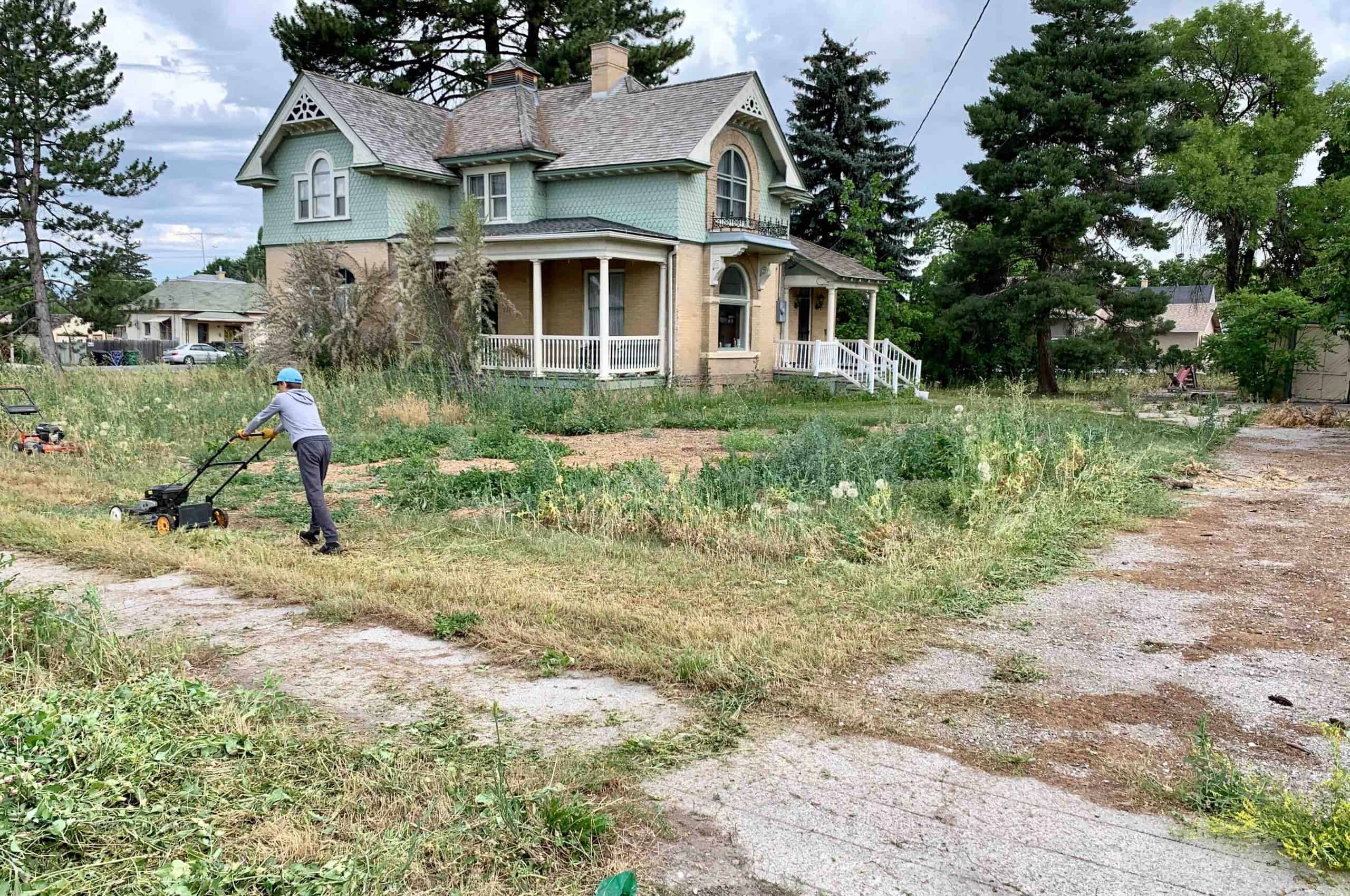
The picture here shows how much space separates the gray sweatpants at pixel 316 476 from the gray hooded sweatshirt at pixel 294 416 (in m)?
0.07

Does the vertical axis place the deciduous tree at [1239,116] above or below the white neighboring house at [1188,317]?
above

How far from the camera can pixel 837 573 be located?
22.6 feet

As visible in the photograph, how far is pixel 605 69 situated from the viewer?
26438 millimetres

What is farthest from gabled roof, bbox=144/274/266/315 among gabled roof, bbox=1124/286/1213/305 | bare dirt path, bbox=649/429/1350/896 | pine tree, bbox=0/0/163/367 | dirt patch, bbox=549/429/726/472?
bare dirt path, bbox=649/429/1350/896

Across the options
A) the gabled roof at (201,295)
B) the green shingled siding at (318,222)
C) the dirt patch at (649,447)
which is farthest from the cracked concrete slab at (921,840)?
the gabled roof at (201,295)

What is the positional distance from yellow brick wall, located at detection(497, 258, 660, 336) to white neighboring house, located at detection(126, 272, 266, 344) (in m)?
42.5

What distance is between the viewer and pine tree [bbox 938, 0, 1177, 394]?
2667 cm

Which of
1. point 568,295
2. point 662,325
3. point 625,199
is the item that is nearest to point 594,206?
point 625,199

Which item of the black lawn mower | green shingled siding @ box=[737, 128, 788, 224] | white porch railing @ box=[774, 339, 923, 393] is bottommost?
the black lawn mower

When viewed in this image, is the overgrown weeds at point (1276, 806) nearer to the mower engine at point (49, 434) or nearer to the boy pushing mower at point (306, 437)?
the boy pushing mower at point (306, 437)

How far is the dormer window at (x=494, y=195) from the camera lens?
81.5 ft

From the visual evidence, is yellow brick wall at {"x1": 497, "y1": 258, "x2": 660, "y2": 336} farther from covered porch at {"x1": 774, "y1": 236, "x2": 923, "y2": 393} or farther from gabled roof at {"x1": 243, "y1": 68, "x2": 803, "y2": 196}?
covered porch at {"x1": 774, "y1": 236, "x2": 923, "y2": 393}

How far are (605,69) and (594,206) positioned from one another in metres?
4.89

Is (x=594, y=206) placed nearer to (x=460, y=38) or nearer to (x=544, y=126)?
(x=544, y=126)
